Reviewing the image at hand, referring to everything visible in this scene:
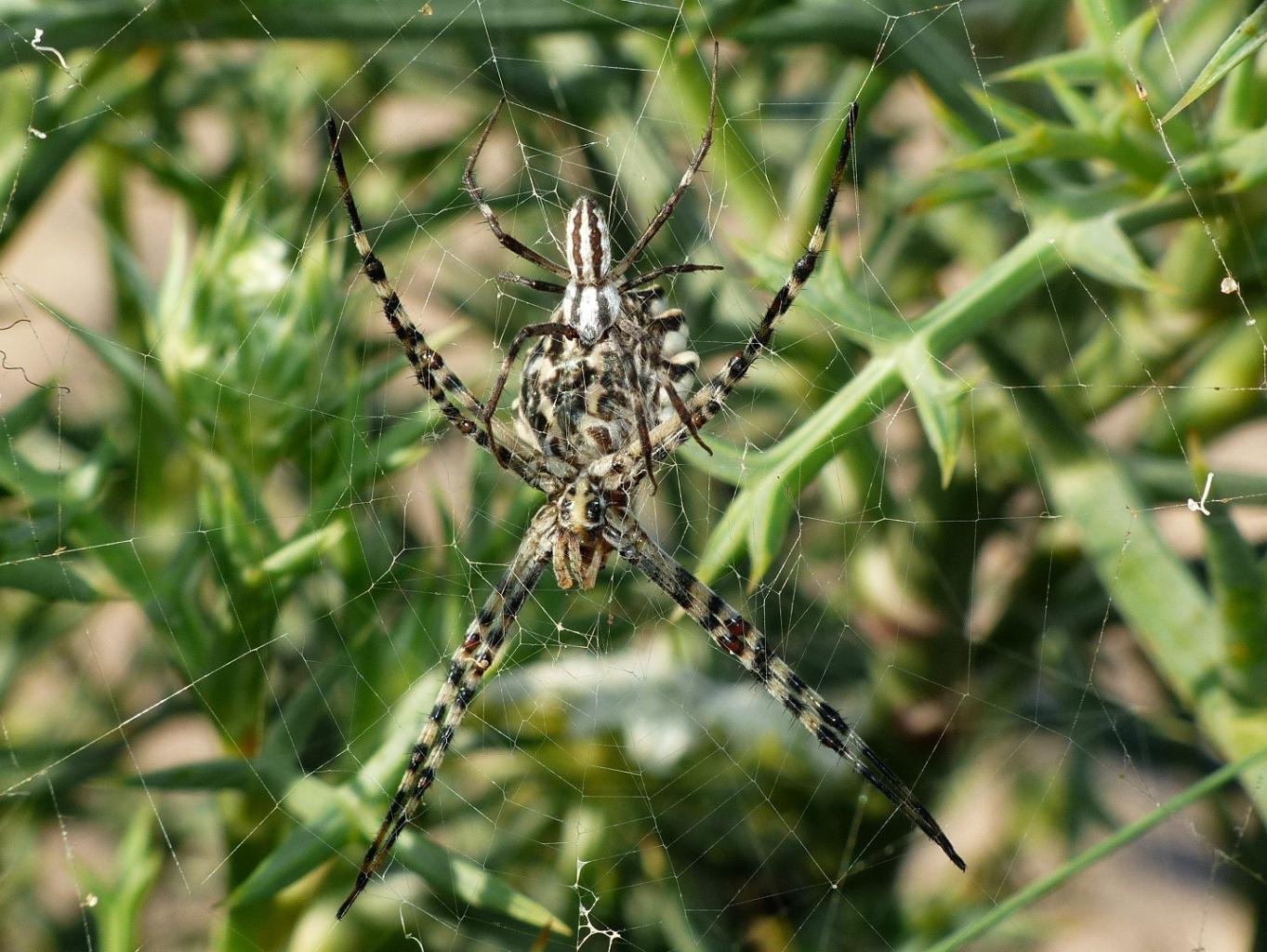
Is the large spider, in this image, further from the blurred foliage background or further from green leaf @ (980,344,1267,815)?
green leaf @ (980,344,1267,815)

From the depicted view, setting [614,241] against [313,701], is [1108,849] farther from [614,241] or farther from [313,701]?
[614,241]

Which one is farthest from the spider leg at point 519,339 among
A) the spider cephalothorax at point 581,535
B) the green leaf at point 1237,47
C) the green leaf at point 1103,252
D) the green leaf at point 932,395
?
the green leaf at point 1237,47

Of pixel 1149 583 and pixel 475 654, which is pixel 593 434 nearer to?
pixel 475 654

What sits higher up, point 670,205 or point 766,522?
point 670,205

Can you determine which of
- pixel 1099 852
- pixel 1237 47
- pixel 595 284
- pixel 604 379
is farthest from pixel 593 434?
pixel 1237 47

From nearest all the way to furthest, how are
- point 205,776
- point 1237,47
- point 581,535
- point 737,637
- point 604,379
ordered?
1. point 1237,47
2. point 205,776
3. point 604,379
4. point 581,535
5. point 737,637

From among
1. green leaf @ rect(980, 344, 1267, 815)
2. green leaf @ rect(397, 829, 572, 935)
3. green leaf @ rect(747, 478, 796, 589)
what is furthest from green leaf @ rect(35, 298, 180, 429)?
green leaf @ rect(980, 344, 1267, 815)
